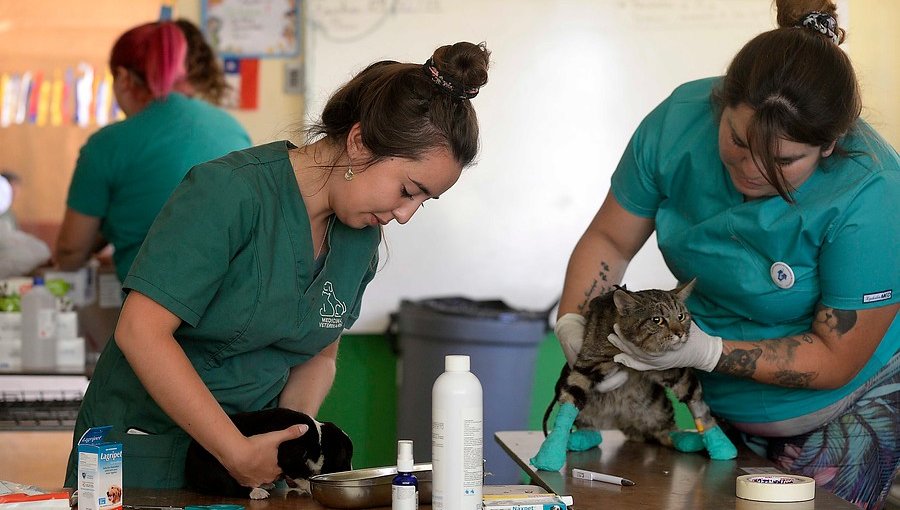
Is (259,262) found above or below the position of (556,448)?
above

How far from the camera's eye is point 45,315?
310 centimetres

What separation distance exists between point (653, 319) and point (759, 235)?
0.83 feet

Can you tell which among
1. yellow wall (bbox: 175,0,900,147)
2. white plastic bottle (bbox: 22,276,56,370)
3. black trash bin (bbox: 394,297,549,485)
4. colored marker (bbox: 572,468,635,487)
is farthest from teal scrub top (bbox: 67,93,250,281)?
colored marker (bbox: 572,468,635,487)

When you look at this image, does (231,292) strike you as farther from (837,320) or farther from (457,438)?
(837,320)

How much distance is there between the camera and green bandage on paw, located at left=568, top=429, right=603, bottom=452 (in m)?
1.84

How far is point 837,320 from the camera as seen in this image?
1695mm

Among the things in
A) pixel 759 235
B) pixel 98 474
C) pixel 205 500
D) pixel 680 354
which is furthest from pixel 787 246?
pixel 98 474

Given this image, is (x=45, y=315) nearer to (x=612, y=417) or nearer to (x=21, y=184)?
(x=21, y=184)

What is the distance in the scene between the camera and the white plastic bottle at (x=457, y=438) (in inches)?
49.1

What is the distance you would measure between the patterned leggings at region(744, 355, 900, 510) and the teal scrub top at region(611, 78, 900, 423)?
0.05 m

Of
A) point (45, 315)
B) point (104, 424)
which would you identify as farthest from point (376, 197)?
point (45, 315)

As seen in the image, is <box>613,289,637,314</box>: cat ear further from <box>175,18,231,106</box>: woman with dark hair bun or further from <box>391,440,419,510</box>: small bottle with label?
<box>175,18,231,106</box>: woman with dark hair bun

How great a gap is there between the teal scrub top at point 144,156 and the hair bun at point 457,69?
1.64 meters

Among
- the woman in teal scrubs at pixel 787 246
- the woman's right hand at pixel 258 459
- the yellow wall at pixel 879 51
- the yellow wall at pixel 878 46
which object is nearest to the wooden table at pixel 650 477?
the woman in teal scrubs at pixel 787 246
